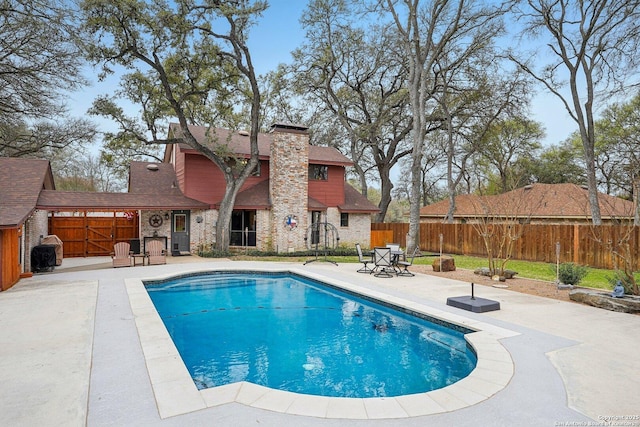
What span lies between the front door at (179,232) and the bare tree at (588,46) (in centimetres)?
1858

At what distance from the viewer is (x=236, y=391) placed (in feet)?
12.5

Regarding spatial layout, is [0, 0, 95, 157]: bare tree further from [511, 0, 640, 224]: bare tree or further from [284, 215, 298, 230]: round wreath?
[511, 0, 640, 224]: bare tree

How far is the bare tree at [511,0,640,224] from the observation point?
51.4 ft

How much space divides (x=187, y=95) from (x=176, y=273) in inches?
356

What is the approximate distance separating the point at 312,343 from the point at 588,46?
19.0m

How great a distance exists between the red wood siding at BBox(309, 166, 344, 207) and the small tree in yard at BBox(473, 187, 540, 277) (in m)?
7.29

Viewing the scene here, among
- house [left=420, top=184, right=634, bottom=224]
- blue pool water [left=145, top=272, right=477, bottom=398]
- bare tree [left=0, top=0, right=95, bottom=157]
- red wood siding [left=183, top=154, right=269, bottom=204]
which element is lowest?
blue pool water [left=145, top=272, right=477, bottom=398]

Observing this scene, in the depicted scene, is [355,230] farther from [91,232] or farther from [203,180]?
[91,232]

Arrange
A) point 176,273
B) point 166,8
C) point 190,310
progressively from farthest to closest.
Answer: point 166,8 < point 176,273 < point 190,310

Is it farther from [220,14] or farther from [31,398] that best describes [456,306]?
[220,14]

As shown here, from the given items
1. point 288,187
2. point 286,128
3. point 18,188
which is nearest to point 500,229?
point 288,187

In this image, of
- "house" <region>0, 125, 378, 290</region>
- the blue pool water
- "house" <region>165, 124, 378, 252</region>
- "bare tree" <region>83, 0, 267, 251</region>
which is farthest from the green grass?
the blue pool water

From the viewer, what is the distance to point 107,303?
7672mm

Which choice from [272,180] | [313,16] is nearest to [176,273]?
[272,180]
